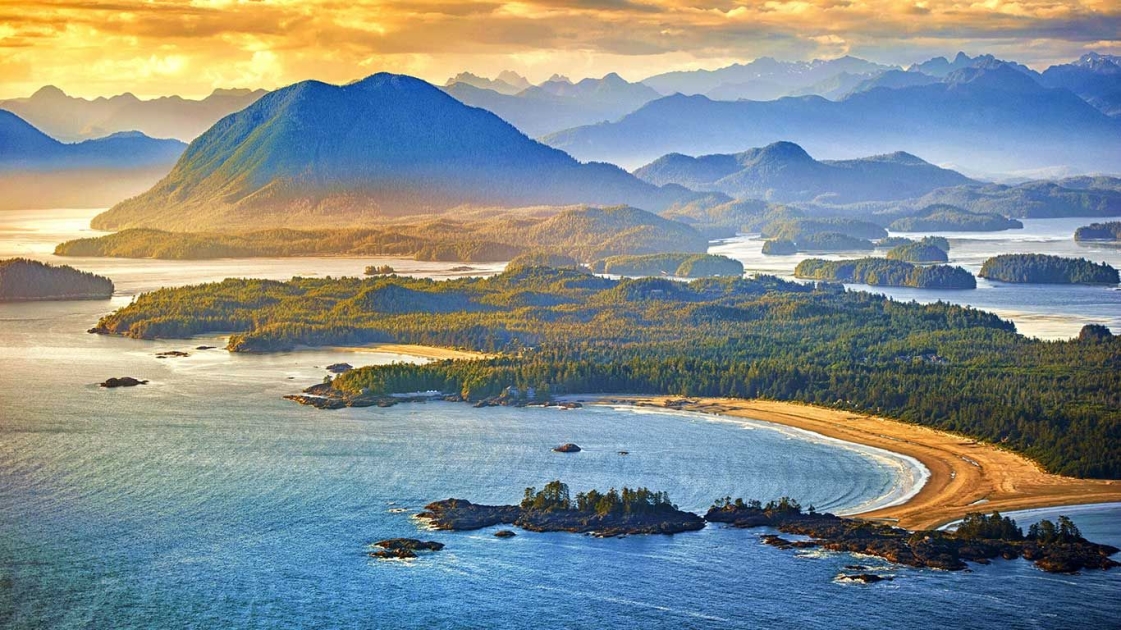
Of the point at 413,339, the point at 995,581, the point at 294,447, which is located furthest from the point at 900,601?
the point at 413,339

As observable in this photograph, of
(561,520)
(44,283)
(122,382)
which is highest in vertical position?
(44,283)

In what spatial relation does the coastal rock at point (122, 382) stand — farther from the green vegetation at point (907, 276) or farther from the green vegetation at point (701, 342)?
the green vegetation at point (907, 276)

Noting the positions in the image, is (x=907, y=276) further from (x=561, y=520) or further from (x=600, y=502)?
(x=561, y=520)

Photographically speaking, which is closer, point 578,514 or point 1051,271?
point 578,514

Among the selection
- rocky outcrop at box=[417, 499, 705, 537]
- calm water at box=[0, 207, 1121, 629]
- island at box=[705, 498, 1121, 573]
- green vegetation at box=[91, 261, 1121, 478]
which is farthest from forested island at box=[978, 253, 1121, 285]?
rocky outcrop at box=[417, 499, 705, 537]

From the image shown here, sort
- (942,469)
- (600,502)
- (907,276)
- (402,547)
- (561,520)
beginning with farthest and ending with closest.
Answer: (907,276), (942,469), (600,502), (561,520), (402,547)

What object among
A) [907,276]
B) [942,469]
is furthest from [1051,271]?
[942,469]

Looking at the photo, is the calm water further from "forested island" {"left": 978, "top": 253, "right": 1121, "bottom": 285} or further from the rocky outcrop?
"forested island" {"left": 978, "top": 253, "right": 1121, "bottom": 285}
